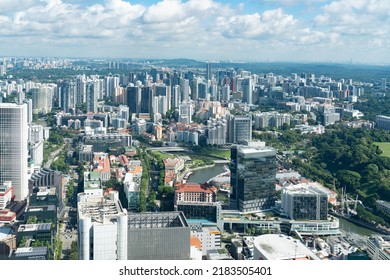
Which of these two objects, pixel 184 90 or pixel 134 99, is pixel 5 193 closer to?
pixel 134 99

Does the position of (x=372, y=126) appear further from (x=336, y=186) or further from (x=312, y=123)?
(x=336, y=186)

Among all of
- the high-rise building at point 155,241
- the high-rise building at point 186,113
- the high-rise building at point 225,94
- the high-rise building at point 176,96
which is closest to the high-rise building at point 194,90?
the high-rise building at point 225,94

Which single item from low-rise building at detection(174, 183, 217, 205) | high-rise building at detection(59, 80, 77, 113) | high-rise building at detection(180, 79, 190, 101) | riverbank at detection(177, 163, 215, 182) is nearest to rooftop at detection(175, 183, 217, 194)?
low-rise building at detection(174, 183, 217, 205)

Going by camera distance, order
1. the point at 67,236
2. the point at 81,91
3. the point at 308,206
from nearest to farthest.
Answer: the point at 67,236, the point at 308,206, the point at 81,91

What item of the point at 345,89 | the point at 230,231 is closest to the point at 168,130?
the point at 230,231

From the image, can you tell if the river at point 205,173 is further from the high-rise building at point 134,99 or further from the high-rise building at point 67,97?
the high-rise building at point 67,97

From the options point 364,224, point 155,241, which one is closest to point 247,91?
point 364,224

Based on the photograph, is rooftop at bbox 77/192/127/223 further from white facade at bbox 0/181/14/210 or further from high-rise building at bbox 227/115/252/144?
high-rise building at bbox 227/115/252/144
